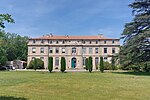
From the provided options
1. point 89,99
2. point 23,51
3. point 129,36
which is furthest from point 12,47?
point 89,99

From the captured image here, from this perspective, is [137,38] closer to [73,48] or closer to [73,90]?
[73,90]

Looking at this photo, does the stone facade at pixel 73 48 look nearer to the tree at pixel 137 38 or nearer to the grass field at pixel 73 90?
the tree at pixel 137 38

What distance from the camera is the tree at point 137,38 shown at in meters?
33.0

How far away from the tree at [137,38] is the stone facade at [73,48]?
30.1 m

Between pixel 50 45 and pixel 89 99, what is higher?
pixel 50 45

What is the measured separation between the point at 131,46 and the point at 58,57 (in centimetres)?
3585

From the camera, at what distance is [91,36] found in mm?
68562

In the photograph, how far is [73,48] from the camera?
65625 millimetres

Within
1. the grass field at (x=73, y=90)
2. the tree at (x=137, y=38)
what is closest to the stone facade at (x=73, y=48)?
the tree at (x=137, y=38)

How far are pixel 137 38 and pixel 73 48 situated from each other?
3399 centimetres

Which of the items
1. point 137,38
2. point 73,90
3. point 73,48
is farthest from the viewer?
point 73,48

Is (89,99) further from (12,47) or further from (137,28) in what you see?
(12,47)

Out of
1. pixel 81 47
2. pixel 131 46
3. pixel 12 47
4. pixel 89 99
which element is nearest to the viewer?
pixel 89 99

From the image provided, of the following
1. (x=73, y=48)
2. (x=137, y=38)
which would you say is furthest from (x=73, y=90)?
(x=73, y=48)
